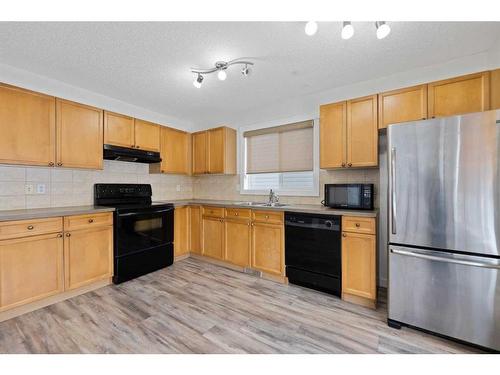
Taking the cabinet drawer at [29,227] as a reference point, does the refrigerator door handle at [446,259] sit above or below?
below

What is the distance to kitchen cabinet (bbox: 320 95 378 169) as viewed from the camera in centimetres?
237

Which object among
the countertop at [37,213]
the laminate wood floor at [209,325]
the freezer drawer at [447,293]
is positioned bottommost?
the laminate wood floor at [209,325]

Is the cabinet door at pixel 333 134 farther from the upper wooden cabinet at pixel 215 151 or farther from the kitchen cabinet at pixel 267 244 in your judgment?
the upper wooden cabinet at pixel 215 151

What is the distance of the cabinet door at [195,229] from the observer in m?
3.59

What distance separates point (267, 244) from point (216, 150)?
187cm

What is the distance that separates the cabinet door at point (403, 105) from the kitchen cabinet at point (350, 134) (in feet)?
0.24

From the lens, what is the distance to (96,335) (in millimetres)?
1751

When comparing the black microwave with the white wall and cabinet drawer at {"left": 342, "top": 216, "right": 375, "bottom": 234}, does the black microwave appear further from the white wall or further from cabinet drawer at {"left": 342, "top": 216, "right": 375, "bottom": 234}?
the white wall

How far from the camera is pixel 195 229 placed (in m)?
3.65

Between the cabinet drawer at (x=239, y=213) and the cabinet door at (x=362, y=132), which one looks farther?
the cabinet drawer at (x=239, y=213)

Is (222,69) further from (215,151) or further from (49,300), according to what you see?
(49,300)

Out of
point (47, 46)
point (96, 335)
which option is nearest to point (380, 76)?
point (47, 46)

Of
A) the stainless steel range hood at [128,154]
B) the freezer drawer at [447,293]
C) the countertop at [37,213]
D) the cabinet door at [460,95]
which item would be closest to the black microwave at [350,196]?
the freezer drawer at [447,293]

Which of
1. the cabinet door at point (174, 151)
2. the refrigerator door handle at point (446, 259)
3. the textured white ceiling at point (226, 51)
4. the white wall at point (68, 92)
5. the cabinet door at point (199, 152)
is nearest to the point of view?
the refrigerator door handle at point (446, 259)
